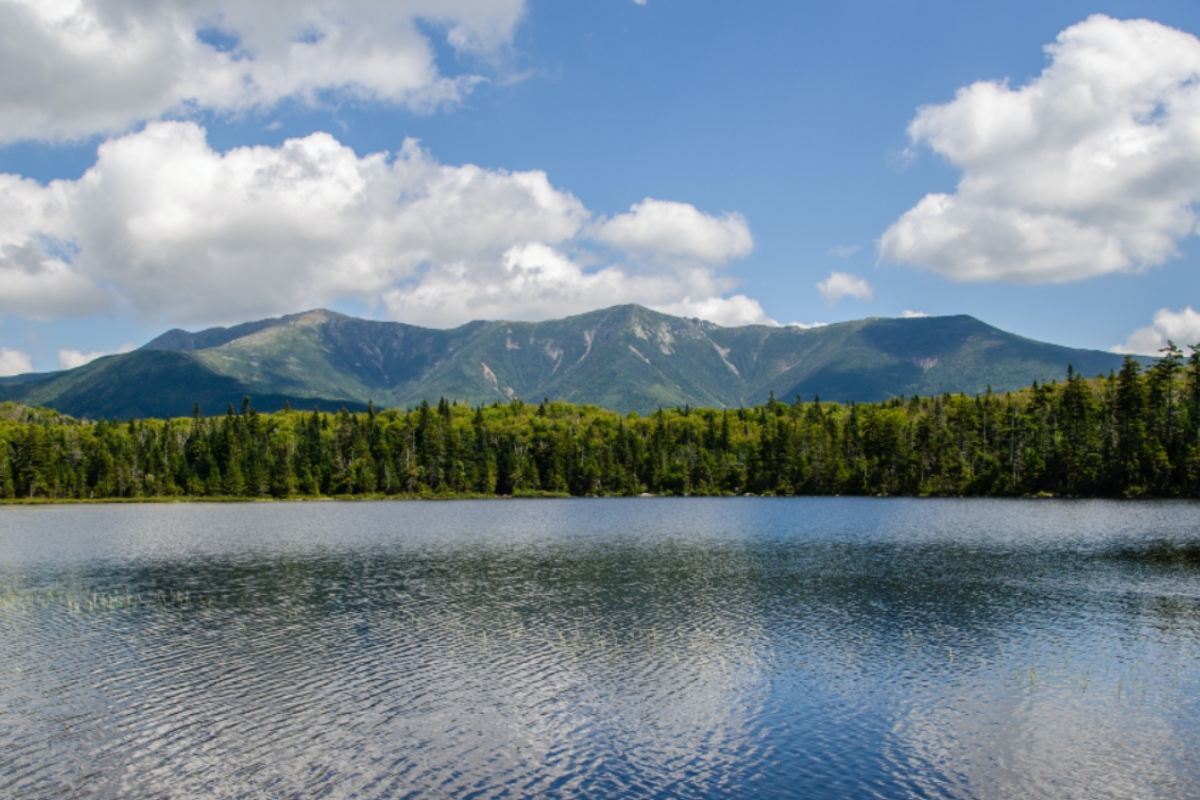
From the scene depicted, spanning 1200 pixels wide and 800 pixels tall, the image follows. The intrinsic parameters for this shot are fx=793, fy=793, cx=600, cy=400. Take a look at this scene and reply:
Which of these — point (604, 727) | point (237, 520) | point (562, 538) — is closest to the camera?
point (604, 727)

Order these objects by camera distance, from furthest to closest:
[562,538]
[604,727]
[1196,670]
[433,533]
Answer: [433,533] < [562,538] < [1196,670] < [604,727]

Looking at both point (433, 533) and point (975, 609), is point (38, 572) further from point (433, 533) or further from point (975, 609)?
point (975, 609)

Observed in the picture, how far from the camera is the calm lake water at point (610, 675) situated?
2555 cm

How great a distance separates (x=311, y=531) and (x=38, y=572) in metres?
42.0

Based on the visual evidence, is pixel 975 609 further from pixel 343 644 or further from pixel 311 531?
pixel 311 531

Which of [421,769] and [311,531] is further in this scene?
[311,531]

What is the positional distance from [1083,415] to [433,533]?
14197 centimetres

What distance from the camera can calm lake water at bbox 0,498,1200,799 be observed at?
25.5 meters

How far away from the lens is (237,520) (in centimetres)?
13375

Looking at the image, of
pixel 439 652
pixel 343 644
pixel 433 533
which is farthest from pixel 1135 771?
pixel 433 533

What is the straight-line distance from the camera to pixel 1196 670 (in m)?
Result: 36.2

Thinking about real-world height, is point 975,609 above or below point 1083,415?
below

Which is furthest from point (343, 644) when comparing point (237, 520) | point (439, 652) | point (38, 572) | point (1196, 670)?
point (237, 520)

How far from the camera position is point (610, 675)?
1438 inches
